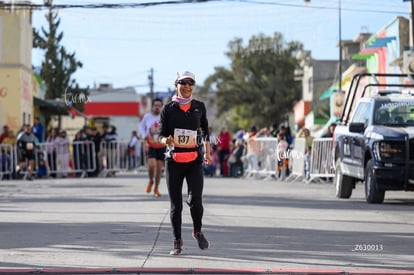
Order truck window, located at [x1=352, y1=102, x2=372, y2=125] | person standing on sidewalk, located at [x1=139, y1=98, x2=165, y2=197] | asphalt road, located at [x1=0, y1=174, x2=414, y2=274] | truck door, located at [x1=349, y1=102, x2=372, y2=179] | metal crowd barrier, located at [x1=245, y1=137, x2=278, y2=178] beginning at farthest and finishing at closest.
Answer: metal crowd barrier, located at [x1=245, y1=137, x2=278, y2=178], person standing on sidewalk, located at [x1=139, y1=98, x2=165, y2=197], truck window, located at [x1=352, y1=102, x2=372, y2=125], truck door, located at [x1=349, y1=102, x2=372, y2=179], asphalt road, located at [x1=0, y1=174, x2=414, y2=274]

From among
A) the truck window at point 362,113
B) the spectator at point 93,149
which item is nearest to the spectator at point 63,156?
the spectator at point 93,149

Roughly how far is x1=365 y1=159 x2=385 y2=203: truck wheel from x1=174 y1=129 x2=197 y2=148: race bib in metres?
7.45

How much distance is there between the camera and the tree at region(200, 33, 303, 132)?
275ft

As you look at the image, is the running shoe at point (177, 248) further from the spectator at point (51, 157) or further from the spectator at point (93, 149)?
the spectator at point (93, 149)

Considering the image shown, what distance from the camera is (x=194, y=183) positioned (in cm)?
984

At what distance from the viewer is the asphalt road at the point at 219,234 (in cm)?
904

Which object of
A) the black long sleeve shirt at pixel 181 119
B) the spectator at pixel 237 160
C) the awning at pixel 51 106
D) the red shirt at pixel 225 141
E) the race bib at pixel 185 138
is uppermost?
the awning at pixel 51 106

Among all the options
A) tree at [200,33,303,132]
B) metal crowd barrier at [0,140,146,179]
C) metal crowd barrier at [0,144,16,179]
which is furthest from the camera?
tree at [200,33,303,132]

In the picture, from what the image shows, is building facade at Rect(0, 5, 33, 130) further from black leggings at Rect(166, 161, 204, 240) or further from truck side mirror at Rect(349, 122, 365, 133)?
black leggings at Rect(166, 161, 204, 240)

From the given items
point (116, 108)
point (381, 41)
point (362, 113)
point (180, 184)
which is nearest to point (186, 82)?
point (180, 184)

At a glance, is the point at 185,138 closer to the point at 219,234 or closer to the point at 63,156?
the point at 219,234

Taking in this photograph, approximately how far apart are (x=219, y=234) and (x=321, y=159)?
1507cm

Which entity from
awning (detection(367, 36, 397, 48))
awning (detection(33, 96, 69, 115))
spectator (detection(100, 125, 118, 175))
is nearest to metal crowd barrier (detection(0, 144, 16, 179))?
spectator (detection(100, 125, 118, 175))

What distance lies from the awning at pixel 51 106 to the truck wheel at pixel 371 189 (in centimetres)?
2777
